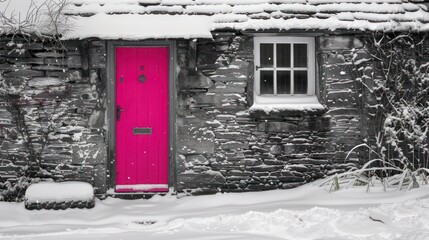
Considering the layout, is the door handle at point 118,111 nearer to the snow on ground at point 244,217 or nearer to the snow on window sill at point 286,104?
the snow on ground at point 244,217

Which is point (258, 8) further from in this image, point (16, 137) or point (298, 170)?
point (16, 137)

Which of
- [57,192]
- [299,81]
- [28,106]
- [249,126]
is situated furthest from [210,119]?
[28,106]

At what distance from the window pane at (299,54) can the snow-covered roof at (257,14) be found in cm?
53

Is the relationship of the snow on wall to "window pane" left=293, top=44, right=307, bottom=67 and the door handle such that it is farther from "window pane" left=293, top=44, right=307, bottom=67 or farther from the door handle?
"window pane" left=293, top=44, right=307, bottom=67

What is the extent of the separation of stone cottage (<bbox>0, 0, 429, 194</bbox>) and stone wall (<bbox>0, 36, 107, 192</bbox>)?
15 mm

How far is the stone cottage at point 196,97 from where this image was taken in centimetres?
788

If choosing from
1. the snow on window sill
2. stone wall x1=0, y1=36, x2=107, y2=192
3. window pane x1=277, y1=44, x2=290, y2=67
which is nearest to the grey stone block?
stone wall x1=0, y1=36, x2=107, y2=192

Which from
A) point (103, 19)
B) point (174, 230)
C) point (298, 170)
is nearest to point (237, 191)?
point (298, 170)

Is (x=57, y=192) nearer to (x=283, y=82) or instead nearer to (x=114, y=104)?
(x=114, y=104)

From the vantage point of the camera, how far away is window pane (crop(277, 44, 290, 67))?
833cm

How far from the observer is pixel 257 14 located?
26.2 ft

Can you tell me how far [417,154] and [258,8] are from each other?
3.45 meters

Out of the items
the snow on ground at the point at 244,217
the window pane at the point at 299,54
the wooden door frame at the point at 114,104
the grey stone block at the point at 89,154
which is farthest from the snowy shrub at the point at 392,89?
the grey stone block at the point at 89,154

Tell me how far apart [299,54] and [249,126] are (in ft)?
4.78
